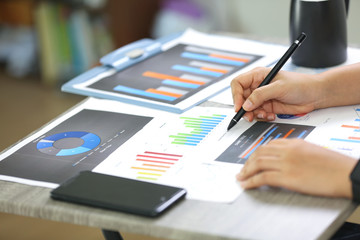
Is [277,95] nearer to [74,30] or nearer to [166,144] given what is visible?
[166,144]

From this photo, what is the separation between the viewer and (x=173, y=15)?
3.01m

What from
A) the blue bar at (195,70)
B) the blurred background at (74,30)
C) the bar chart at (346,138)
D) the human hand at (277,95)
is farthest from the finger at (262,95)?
the blurred background at (74,30)

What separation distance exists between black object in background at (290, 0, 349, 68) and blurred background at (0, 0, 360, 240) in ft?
4.25

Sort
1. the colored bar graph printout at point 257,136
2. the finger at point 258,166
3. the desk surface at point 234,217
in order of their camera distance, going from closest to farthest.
A: the desk surface at point 234,217 < the finger at point 258,166 < the colored bar graph printout at point 257,136

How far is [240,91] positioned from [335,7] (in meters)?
0.35

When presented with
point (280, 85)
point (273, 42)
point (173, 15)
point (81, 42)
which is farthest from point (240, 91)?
point (81, 42)

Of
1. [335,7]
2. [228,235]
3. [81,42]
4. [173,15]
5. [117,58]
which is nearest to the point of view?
[228,235]

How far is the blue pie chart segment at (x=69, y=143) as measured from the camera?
1153 mm

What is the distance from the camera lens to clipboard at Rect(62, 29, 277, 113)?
53.7 inches

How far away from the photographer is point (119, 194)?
0.97m

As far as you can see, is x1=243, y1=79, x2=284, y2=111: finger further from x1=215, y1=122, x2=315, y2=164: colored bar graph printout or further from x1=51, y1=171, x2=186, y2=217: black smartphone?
x1=51, y1=171, x2=186, y2=217: black smartphone

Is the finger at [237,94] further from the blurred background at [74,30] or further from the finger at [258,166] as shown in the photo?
the blurred background at [74,30]

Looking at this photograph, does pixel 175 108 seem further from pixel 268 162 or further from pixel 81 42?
pixel 81 42

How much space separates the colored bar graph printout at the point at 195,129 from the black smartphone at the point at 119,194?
178 millimetres
